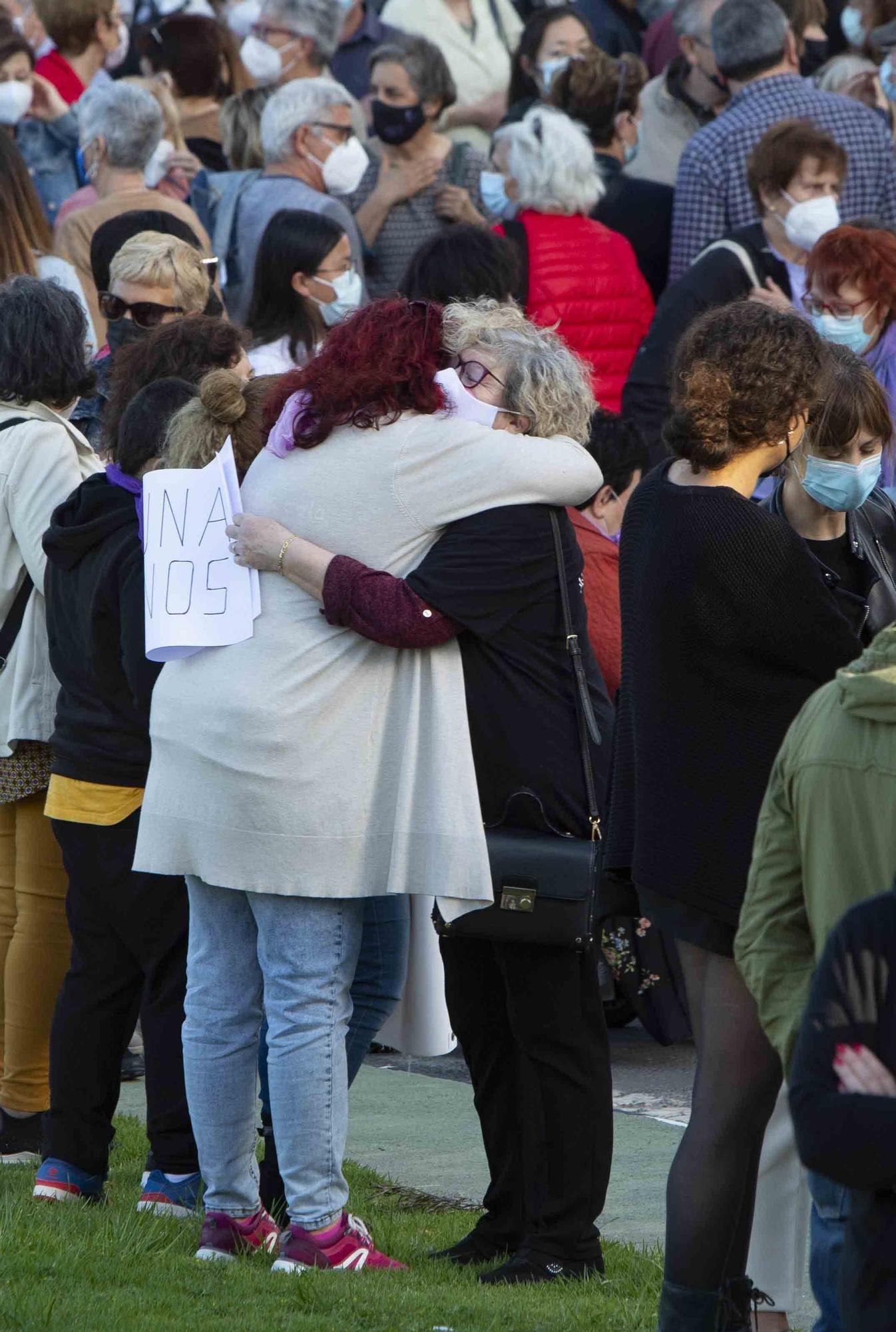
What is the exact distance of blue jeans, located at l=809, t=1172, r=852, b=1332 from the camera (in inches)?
107

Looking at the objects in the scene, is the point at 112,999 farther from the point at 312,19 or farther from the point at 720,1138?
the point at 312,19

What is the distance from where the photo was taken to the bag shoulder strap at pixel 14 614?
16.0 ft

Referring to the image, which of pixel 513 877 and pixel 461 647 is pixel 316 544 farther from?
pixel 513 877

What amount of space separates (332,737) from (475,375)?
0.78 metres

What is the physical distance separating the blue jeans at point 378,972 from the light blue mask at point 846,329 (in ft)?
8.19

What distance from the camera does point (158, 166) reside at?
8117 mm

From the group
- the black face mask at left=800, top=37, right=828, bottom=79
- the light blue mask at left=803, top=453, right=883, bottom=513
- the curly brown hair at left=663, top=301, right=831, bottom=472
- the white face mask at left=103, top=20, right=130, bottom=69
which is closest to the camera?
the curly brown hair at left=663, top=301, right=831, bottom=472

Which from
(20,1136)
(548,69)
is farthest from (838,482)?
(548,69)

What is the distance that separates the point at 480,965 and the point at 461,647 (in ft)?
2.29

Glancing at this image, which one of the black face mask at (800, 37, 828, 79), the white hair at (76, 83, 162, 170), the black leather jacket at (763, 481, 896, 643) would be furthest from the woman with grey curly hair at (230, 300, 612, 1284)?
the black face mask at (800, 37, 828, 79)

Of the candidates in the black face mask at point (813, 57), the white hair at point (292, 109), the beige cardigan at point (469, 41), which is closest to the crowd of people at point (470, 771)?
the white hair at point (292, 109)

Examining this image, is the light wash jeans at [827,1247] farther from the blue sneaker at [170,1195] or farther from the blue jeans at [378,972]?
the blue sneaker at [170,1195]

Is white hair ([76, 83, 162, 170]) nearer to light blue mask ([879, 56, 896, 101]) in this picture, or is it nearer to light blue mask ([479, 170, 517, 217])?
light blue mask ([479, 170, 517, 217])

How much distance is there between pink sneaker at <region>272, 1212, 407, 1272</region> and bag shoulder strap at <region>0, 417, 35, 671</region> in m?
1.77
